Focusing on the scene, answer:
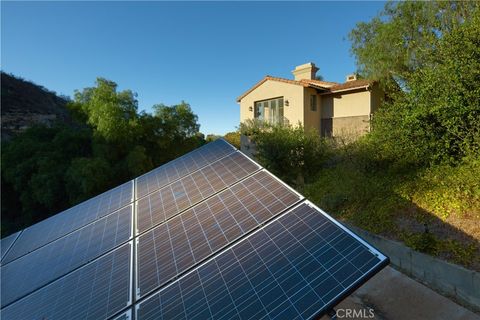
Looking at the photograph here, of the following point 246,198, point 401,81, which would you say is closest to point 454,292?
point 246,198

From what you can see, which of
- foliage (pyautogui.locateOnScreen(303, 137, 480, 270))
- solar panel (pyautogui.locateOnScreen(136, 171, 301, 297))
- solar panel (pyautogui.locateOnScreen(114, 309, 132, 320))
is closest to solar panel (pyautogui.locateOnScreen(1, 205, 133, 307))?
solar panel (pyautogui.locateOnScreen(136, 171, 301, 297))

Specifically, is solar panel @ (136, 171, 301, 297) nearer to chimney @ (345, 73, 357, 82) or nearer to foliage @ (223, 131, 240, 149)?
foliage @ (223, 131, 240, 149)

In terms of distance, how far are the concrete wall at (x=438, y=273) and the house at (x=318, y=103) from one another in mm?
11175

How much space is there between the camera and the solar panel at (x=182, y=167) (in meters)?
5.31

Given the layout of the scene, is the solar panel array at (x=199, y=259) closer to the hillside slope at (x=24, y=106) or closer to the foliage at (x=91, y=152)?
the foliage at (x=91, y=152)

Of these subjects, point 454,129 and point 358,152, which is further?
point 358,152

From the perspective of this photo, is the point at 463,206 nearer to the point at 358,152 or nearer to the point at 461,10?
the point at 358,152

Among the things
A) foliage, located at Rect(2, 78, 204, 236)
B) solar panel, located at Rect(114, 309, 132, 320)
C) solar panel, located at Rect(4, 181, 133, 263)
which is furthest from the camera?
foliage, located at Rect(2, 78, 204, 236)

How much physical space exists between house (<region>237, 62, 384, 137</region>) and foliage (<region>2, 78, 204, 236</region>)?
6.20m

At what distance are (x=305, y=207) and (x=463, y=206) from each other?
4.96m

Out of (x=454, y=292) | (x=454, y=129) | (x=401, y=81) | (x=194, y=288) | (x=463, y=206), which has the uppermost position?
(x=401, y=81)

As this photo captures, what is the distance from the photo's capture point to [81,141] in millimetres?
16219

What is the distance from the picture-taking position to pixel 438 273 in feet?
15.7

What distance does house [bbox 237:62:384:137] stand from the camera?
16828 mm
